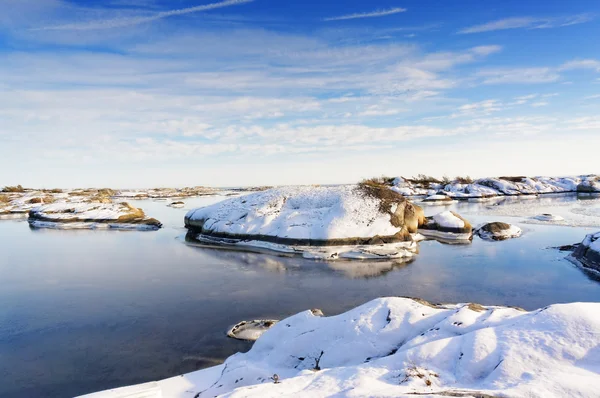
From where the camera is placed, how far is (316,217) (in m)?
21.8

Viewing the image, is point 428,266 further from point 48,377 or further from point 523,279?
point 48,377

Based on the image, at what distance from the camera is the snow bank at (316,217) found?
20.2 m

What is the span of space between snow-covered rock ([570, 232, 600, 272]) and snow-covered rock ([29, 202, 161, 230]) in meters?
27.6

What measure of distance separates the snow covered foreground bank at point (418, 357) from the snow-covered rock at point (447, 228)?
1719 centimetres

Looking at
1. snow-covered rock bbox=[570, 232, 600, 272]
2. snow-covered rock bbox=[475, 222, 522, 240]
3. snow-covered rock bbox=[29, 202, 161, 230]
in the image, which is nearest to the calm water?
snow-covered rock bbox=[570, 232, 600, 272]

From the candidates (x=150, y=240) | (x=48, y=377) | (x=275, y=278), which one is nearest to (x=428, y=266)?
(x=275, y=278)

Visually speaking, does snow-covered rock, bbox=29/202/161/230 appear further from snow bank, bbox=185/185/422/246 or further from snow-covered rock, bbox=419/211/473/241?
snow-covered rock, bbox=419/211/473/241

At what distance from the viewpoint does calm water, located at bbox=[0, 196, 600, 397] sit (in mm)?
7867

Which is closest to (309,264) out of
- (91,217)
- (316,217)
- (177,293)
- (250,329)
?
(316,217)

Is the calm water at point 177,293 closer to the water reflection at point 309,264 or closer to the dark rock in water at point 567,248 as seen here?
the water reflection at point 309,264

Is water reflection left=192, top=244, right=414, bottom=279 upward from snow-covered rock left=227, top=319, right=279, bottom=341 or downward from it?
downward

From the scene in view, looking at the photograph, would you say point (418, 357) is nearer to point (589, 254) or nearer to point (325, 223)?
point (589, 254)

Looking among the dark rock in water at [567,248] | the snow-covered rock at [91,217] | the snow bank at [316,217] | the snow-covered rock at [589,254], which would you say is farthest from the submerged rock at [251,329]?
the snow-covered rock at [91,217]

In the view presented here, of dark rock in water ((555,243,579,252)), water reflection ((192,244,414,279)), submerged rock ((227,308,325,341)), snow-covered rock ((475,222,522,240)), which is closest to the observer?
submerged rock ((227,308,325,341))
